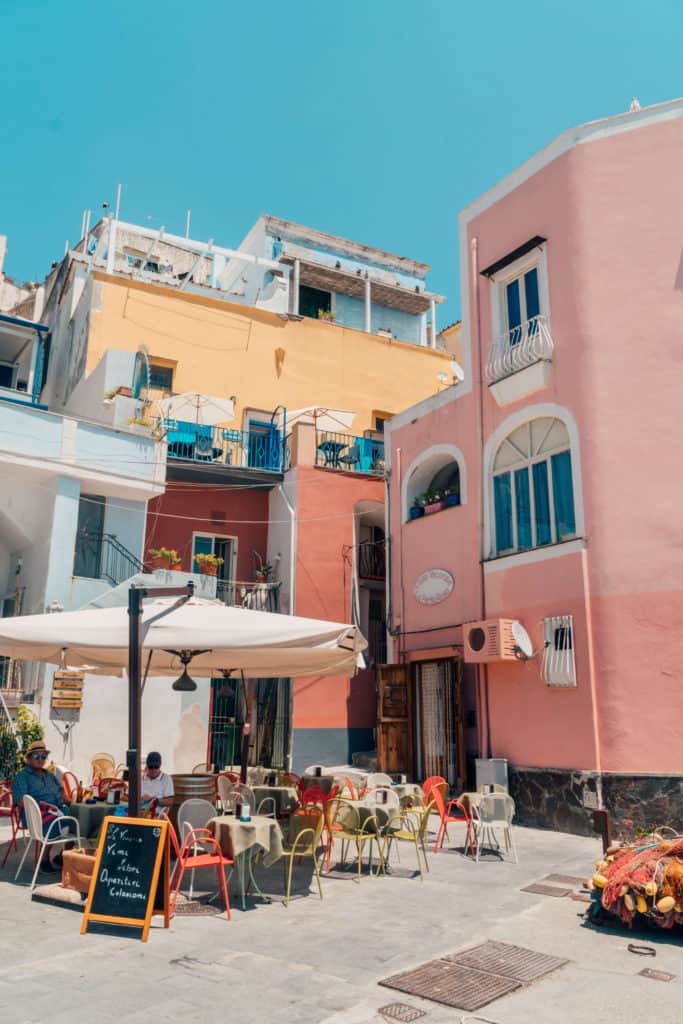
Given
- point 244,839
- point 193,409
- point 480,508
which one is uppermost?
point 193,409

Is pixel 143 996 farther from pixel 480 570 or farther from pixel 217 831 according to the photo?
pixel 480 570

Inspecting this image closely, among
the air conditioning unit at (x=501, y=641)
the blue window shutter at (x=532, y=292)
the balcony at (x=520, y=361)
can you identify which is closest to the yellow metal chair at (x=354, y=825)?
the air conditioning unit at (x=501, y=641)

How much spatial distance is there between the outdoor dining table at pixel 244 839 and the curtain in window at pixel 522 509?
7635 millimetres

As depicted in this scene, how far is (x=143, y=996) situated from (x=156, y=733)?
10.5 metres

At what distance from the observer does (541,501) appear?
13.3 metres

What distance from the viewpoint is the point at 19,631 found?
754 cm

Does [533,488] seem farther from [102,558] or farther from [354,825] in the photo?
[102,558]

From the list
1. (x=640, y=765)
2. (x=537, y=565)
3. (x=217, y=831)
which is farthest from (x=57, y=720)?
(x=640, y=765)

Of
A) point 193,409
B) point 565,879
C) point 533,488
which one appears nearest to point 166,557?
point 193,409

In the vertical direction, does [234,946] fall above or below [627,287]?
below

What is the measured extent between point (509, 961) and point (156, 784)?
4.51 metres

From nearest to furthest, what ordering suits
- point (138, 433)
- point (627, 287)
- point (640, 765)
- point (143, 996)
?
point (143, 996), point (640, 765), point (627, 287), point (138, 433)

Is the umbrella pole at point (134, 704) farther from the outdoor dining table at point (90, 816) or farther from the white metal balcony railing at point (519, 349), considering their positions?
the white metal balcony railing at point (519, 349)

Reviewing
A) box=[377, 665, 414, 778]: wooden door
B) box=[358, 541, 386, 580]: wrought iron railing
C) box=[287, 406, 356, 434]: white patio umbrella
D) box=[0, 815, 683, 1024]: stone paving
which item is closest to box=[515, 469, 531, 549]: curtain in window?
box=[377, 665, 414, 778]: wooden door
